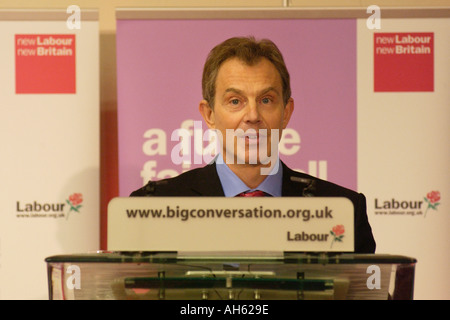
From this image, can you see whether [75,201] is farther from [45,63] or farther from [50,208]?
[45,63]

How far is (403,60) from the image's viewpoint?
380cm

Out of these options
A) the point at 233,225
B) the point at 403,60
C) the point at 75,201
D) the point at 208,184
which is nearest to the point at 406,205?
the point at 403,60

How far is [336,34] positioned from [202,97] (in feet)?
3.00

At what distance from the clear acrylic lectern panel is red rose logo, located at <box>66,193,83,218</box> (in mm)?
2437

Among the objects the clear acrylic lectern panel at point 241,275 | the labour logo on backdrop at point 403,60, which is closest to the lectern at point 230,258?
the clear acrylic lectern panel at point 241,275

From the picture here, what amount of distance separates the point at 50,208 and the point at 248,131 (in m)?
1.49

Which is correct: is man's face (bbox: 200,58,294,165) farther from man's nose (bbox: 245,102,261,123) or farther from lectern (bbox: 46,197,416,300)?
lectern (bbox: 46,197,416,300)

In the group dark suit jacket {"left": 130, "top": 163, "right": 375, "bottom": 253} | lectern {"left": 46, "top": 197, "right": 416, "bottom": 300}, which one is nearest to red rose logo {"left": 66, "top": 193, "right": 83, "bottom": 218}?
dark suit jacket {"left": 130, "top": 163, "right": 375, "bottom": 253}

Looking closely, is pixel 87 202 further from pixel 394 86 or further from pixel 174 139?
pixel 394 86

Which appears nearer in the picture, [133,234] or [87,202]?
[133,234]

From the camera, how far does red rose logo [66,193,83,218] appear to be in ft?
12.4

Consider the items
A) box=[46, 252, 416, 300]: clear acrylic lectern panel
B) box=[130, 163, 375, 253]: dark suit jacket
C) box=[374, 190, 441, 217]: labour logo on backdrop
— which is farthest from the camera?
box=[374, 190, 441, 217]: labour logo on backdrop

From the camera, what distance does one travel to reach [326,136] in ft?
12.4

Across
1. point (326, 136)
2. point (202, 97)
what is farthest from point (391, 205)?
point (202, 97)
